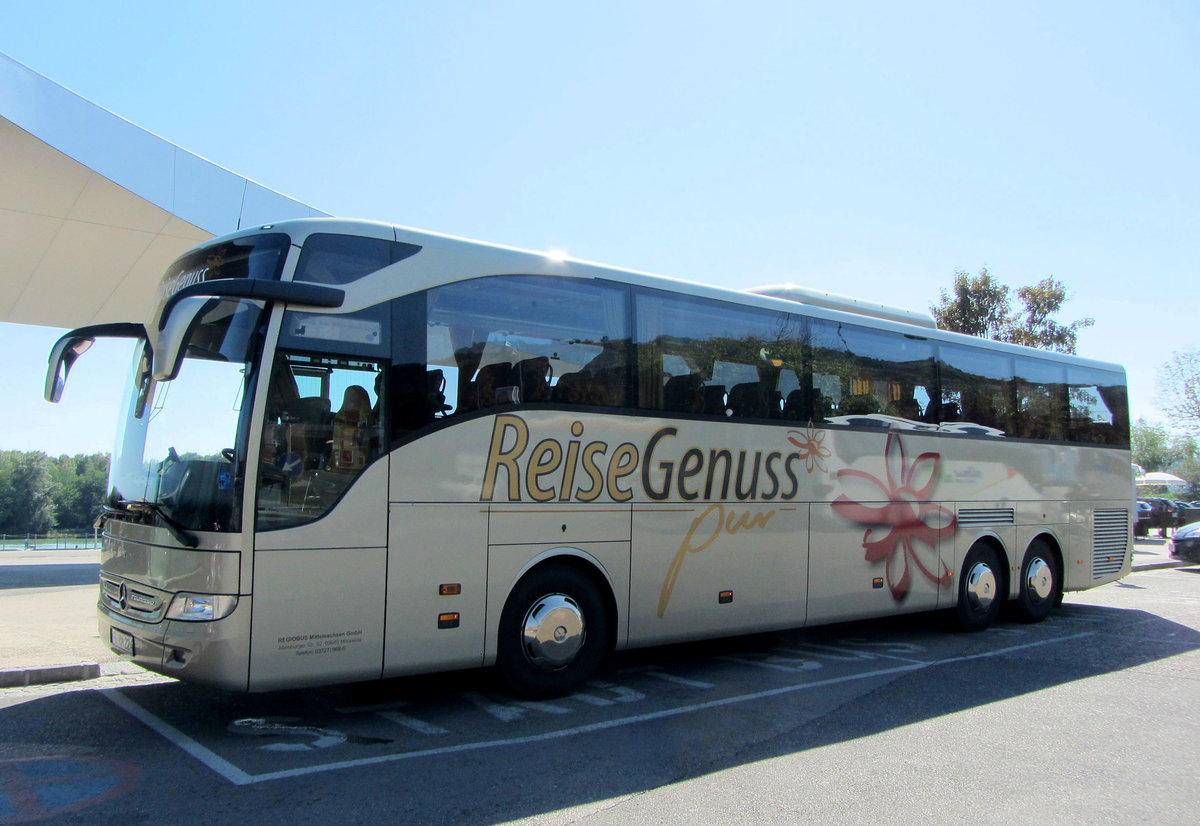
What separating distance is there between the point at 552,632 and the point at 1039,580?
8318 millimetres

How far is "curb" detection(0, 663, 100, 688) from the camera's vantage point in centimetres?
709

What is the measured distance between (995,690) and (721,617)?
253cm

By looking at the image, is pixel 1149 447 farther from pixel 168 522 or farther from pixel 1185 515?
pixel 168 522

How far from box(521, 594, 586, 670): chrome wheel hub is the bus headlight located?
2.28 meters

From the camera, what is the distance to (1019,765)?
5.62 metres

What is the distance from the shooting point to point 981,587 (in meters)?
11.2

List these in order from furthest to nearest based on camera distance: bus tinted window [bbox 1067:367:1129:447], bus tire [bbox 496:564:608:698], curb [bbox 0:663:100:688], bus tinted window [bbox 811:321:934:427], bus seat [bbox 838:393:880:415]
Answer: bus tinted window [bbox 1067:367:1129:447]
bus seat [bbox 838:393:880:415]
bus tinted window [bbox 811:321:934:427]
curb [bbox 0:663:100:688]
bus tire [bbox 496:564:608:698]

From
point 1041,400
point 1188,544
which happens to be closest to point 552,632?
point 1041,400

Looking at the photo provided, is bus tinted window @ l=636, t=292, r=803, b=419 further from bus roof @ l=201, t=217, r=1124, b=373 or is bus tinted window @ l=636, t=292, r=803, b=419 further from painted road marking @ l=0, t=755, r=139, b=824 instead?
painted road marking @ l=0, t=755, r=139, b=824

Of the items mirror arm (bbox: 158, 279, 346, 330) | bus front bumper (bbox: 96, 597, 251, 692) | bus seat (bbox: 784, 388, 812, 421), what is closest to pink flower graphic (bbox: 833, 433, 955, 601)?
bus seat (bbox: 784, 388, 812, 421)

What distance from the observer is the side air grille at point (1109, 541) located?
12938 millimetres

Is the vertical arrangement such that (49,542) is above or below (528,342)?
below

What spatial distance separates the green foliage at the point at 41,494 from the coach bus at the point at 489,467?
70.7 metres

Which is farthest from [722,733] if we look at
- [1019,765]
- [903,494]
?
→ [903,494]
